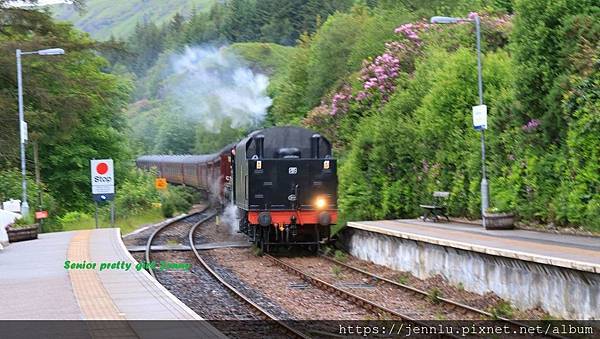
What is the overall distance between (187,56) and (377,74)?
9205 cm

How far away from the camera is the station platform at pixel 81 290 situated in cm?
1188

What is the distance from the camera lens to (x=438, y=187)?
25281 mm

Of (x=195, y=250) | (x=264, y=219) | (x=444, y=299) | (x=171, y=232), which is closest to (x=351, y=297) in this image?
(x=444, y=299)

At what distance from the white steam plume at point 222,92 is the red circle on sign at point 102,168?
3323 cm

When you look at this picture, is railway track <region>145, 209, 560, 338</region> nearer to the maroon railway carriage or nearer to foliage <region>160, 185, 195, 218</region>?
the maroon railway carriage

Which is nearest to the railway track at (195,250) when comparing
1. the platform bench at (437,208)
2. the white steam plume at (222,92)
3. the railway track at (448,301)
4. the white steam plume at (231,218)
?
the white steam plume at (231,218)

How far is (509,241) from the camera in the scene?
17.3 meters

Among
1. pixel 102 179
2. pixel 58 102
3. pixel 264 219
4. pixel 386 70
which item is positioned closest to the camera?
pixel 264 219

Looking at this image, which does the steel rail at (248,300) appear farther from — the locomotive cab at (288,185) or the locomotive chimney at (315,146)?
the locomotive chimney at (315,146)

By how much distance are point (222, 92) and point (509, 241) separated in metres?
52.1

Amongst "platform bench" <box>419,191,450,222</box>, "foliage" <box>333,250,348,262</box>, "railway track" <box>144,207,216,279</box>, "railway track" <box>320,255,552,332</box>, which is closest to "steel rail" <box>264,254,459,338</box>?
"railway track" <box>320,255,552,332</box>

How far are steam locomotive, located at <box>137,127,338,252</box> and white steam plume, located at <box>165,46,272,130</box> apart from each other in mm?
37959

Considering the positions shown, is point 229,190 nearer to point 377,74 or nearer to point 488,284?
point 377,74

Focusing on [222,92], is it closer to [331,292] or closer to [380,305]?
[331,292]
